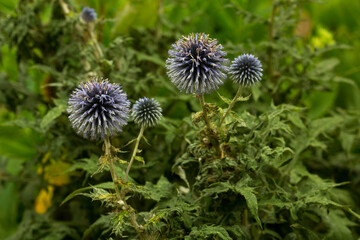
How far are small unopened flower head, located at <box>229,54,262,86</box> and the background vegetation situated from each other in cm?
13

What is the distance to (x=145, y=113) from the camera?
1.08 metres

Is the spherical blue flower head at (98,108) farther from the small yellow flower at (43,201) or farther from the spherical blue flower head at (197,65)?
the small yellow flower at (43,201)

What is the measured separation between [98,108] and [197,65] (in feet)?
0.92

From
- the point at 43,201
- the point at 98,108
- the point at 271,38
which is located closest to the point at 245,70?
the point at 98,108

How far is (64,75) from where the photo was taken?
5.48ft

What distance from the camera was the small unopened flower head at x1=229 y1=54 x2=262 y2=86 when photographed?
3.43ft

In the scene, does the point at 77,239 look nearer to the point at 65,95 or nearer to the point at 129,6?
the point at 65,95

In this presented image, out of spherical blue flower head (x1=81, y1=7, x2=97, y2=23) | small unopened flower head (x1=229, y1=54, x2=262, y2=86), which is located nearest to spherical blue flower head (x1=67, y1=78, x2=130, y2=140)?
small unopened flower head (x1=229, y1=54, x2=262, y2=86)

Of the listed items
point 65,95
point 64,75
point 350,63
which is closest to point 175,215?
point 65,95

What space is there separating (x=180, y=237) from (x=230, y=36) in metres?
1.46

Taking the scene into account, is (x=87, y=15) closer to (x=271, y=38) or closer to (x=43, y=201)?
(x=271, y=38)

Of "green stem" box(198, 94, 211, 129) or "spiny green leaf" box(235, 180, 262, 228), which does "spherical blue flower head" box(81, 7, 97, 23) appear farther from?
"spiny green leaf" box(235, 180, 262, 228)

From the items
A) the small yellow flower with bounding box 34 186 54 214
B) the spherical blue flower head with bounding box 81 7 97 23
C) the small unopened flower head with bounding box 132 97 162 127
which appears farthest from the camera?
the small yellow flower with bounding box 34 186 54 214

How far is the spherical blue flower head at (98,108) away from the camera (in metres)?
0.97
